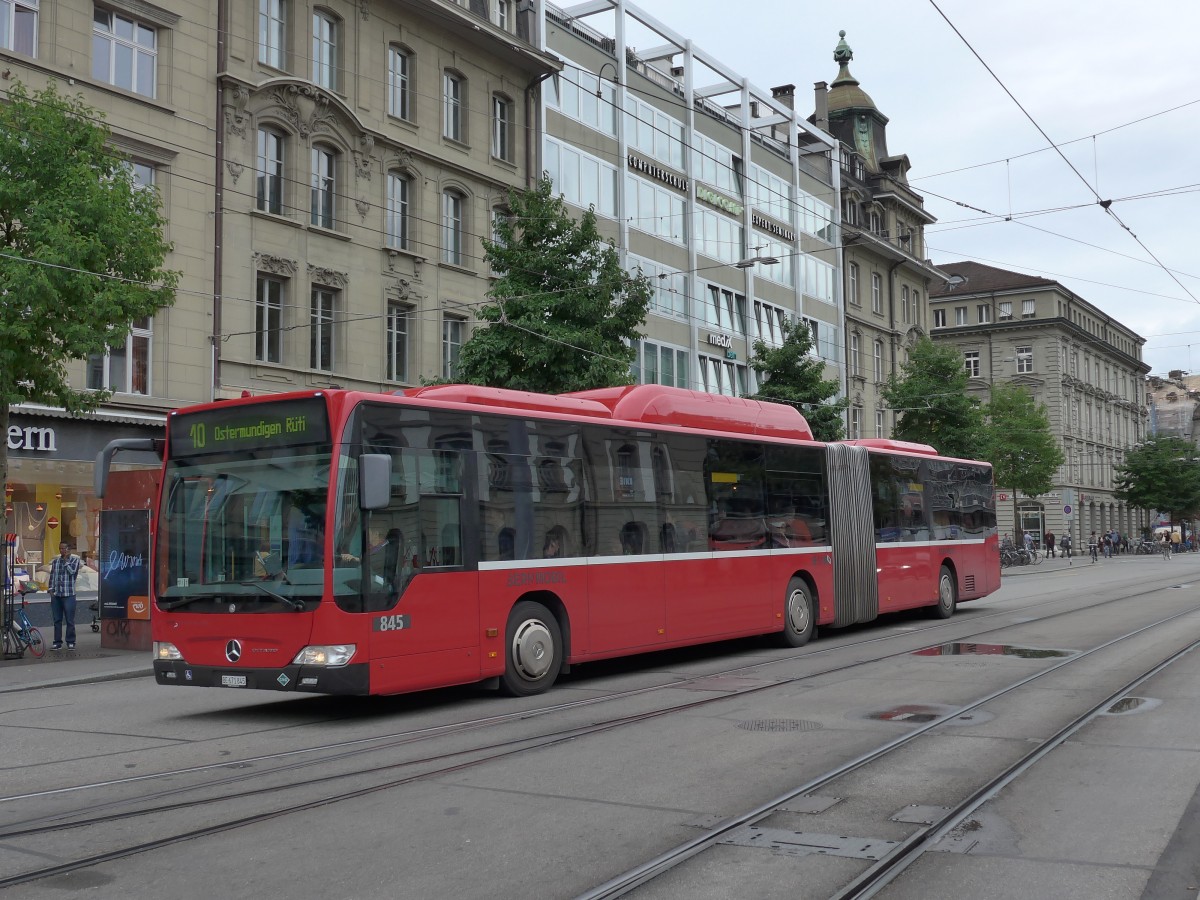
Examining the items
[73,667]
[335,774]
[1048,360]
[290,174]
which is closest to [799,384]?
[290,174]

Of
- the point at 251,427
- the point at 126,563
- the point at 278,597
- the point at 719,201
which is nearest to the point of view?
the point at 278,597

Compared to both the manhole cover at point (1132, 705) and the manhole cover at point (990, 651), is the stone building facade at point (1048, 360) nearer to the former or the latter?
the manhole cover at point (990, 651)

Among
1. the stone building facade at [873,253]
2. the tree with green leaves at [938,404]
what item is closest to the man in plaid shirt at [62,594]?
the tree with green leaves at [938,404]

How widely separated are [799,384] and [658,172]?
846 cm

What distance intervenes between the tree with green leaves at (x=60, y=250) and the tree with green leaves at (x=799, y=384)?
22.7 metres

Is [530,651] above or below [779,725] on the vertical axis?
above

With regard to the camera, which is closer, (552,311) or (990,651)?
(990,651)

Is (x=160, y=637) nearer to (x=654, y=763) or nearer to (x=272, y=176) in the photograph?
(x=654, y=763)

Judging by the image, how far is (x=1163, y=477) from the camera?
87.4m

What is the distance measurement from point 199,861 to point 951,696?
25.3 feet

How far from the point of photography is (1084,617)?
858 inches

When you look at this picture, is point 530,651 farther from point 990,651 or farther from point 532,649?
point 990,651

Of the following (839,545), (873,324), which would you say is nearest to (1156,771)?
(839,545)

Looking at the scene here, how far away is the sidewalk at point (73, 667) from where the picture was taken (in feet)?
49.2
